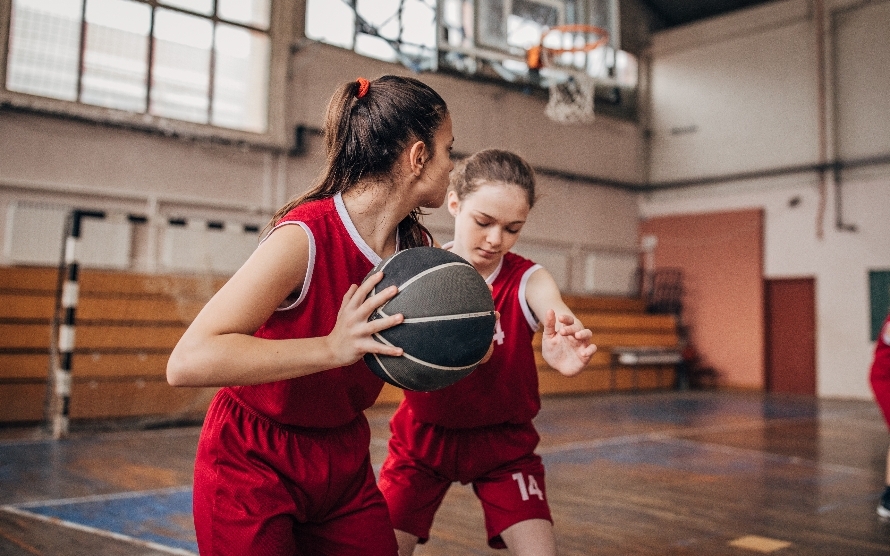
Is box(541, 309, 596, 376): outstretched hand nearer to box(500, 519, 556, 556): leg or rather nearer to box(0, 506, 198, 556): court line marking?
box(500, 519, 556, 556): leg

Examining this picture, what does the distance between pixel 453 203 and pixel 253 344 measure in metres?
1.11

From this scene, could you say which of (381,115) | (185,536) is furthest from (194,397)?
(381,115)

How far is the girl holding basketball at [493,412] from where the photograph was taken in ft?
6.72

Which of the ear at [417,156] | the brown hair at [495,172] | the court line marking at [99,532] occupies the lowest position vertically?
the court line marking at [99,532]

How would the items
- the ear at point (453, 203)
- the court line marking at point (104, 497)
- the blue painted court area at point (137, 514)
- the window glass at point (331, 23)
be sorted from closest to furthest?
1. the ear at point (453, 203)
2. the blue painted court area at point (137, 514)
3. the court line marking at point (104, 497)
4. the window glass at point (331, 23)

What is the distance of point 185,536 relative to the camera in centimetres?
327

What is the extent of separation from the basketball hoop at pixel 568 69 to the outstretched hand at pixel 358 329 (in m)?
7.68

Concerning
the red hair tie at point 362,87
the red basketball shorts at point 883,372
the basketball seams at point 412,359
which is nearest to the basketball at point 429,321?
the basketball seams at point 412,359

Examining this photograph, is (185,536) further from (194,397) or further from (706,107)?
(706,107)

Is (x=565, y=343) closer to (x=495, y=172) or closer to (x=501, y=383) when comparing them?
(x=501, y=383)

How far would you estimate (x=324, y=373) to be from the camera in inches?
56.4

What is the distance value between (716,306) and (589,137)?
3591 millimetres

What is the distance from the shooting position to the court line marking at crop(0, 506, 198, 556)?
304cm

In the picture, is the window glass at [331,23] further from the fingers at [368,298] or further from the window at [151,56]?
the fingers at [368,298]
